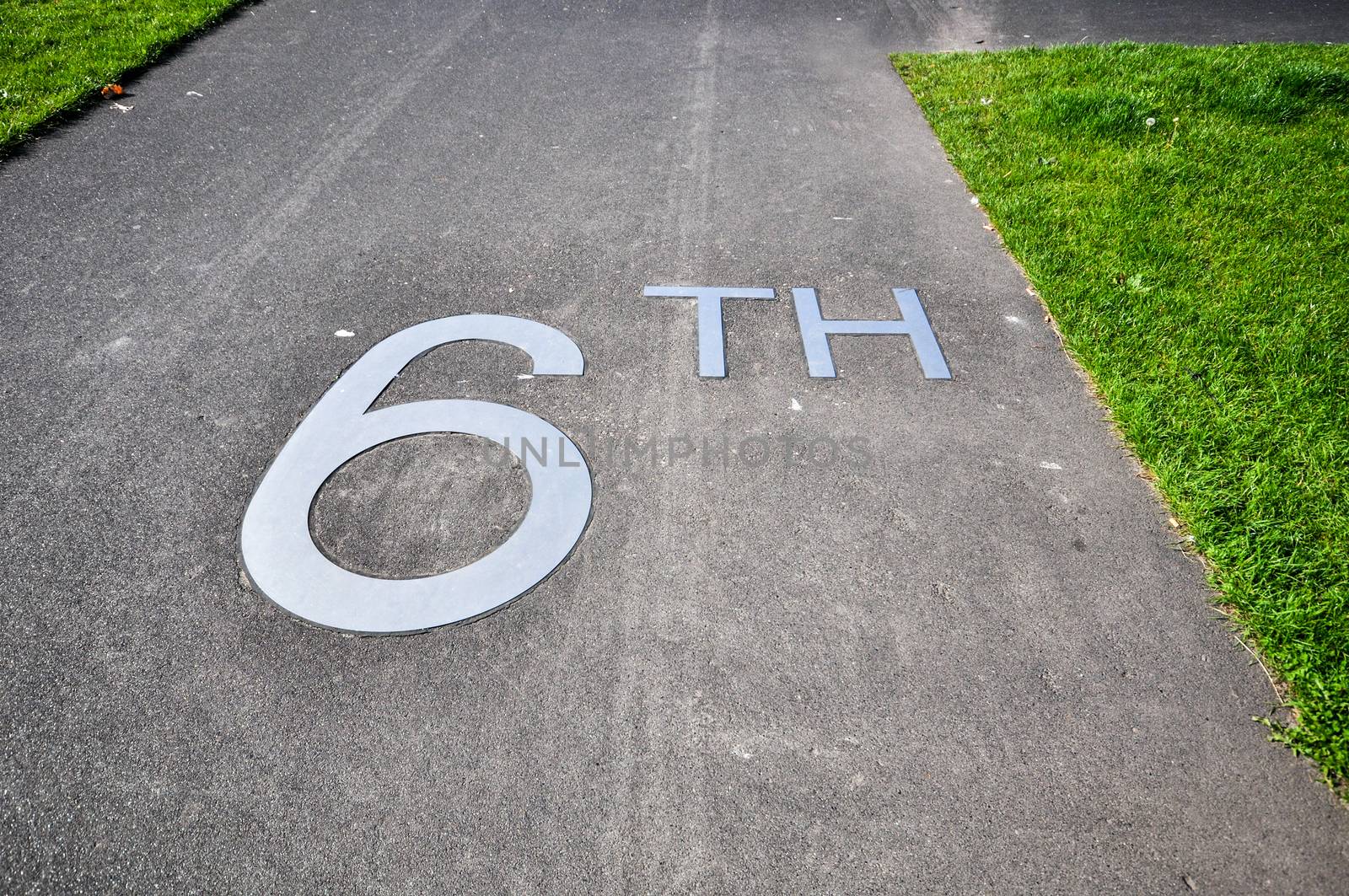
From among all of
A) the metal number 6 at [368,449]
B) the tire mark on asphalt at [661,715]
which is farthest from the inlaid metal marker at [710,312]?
the metal number 6 at [368,449]

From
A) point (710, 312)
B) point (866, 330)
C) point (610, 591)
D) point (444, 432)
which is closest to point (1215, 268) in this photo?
point (866, 330)

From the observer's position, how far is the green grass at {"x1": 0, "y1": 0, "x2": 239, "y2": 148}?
6.61 metres

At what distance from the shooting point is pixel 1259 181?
18.8ft

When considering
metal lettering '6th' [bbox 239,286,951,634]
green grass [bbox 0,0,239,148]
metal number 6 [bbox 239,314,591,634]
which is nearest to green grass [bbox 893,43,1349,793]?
metal lettering '6th' [bbox 239,286,951,634]

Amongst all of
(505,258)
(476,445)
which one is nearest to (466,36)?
(505,258)

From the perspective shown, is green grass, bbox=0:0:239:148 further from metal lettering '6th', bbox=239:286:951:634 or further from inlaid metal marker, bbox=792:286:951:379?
inlaid metal marker, bbox=792:286:951:379

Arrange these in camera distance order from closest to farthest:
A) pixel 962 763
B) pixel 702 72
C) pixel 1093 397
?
pixel 962 763
pixel 1093 397
pixel 702 72

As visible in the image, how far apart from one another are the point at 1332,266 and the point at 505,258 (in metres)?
5.15

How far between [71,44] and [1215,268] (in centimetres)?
1028

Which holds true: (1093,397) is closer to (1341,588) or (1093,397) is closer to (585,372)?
(1341,588)

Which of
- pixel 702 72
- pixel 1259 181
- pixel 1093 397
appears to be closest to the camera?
pixel 1093 397

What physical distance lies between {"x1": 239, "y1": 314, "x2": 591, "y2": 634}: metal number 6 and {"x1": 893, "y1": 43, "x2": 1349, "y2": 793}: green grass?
2666mm

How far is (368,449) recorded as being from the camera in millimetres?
3590

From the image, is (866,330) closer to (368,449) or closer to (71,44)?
(368,449)
